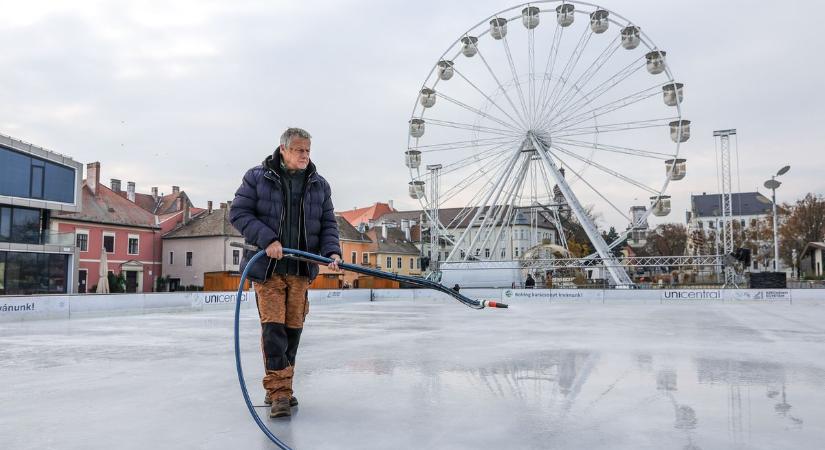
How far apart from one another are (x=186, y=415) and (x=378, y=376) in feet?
6.29

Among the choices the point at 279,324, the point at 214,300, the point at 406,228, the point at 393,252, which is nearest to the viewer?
the point at 279,324

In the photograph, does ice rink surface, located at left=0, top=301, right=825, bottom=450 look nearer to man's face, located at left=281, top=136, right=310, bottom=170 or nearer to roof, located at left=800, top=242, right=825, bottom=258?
man's face, located at left=281, top=136, right=310, bottom=170

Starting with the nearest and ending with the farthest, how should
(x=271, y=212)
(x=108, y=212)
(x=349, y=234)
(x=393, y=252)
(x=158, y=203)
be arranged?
1. (x=271, y=212)
2. (x=108, y=212)
3. (x=349, y=234)
4. (x=158, y=203)
5. (x=393, y=252)

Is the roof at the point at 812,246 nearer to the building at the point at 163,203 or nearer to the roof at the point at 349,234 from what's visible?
the roof at the point at 349,234

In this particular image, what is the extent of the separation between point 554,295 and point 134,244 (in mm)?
34799

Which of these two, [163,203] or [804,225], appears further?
[163,203]

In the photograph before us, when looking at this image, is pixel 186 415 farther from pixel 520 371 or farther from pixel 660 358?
pixel 660 358

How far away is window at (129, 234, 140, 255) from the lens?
1857 inches

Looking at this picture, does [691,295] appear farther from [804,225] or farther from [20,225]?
[804,225]

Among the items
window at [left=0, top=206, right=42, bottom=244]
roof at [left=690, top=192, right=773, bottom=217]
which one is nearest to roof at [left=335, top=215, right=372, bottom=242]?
window at [left=0, top=206, right=42, bottom=244]

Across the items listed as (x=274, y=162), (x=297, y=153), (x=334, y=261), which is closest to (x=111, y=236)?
(x=274, y=162)

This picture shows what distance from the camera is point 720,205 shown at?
104750mm

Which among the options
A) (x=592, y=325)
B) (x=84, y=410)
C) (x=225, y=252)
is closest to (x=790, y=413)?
(x=84, y=410)

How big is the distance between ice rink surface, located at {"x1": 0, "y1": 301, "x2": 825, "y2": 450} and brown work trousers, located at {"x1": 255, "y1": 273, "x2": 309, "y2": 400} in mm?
242
